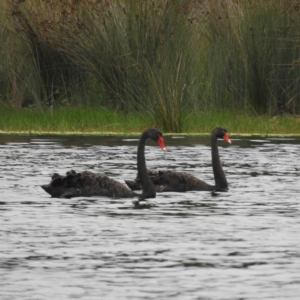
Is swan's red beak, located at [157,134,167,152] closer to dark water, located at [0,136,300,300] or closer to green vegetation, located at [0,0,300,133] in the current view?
dark water, located at [0,136,300,300]

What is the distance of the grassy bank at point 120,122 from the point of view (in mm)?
18641

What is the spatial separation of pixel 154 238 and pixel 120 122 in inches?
438

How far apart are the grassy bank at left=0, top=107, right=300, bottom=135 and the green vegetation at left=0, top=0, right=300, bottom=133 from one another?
0.02 m

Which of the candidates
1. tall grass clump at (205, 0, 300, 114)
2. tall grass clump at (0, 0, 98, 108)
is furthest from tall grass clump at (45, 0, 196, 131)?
tall grass clump at (205, 0, 300, 114)

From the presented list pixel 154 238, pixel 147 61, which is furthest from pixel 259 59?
pixel 154 238

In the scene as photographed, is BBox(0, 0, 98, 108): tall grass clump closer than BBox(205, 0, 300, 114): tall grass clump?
No

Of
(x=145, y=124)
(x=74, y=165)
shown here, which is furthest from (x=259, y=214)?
(x=145, y=124)

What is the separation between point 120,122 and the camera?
19.2 metres

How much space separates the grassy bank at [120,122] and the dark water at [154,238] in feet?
14.4

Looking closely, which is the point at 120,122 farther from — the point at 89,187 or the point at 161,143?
the point at 89,187

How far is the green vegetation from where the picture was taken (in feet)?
62.9

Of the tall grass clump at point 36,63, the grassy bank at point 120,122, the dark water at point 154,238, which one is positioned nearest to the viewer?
the dark water at point 154,238

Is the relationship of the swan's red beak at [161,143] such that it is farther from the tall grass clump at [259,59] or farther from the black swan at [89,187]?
the tall grass clump at [259,59]

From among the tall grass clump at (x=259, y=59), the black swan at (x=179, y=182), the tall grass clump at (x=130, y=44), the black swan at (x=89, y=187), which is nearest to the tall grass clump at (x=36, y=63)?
the tall grass clump at (x=130, y=44)
